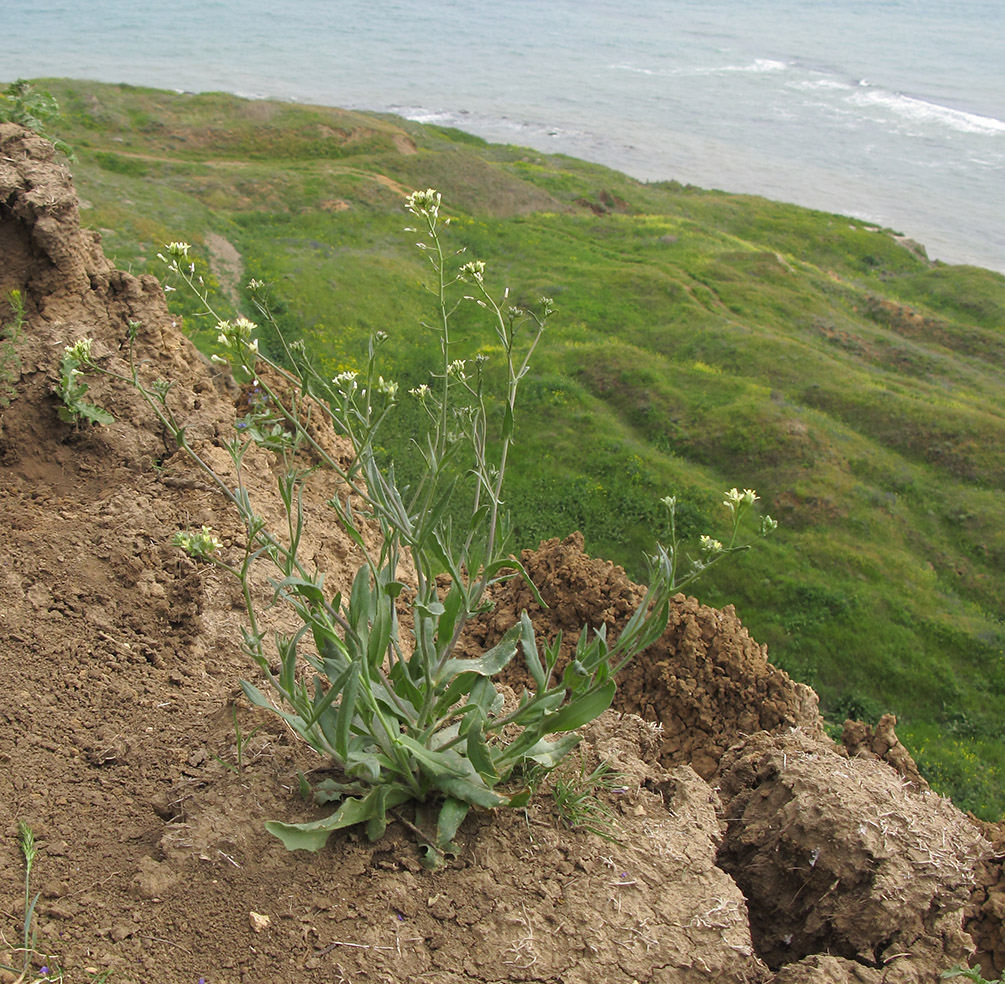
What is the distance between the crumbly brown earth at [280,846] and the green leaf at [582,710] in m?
0.61

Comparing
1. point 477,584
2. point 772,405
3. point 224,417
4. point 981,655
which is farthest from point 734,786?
point 772,405

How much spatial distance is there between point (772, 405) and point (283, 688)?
18.4 m

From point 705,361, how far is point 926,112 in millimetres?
75336

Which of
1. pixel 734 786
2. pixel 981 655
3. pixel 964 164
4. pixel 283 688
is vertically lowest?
pixel 981 655

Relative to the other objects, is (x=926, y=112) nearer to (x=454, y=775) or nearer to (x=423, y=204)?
(x=423, y=204)

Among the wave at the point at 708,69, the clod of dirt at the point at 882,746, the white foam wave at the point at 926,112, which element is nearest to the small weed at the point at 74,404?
the clod of dirt at the point at 882,746

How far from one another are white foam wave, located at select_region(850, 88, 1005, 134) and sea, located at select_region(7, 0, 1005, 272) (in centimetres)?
34

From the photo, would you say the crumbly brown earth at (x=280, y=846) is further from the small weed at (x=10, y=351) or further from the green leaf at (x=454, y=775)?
the green leaf at (x=454, y=775)

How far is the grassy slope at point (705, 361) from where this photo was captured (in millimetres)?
13695

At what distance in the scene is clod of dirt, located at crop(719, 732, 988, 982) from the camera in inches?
141

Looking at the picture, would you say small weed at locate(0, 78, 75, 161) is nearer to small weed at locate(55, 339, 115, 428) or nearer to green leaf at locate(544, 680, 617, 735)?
small weed at locate(55, 339, 115, 428)

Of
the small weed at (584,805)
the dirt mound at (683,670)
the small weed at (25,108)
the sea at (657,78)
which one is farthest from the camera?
the sea at (657,78)

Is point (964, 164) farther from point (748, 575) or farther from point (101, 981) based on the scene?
point (101, 981)

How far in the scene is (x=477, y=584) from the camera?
3.69 meters
